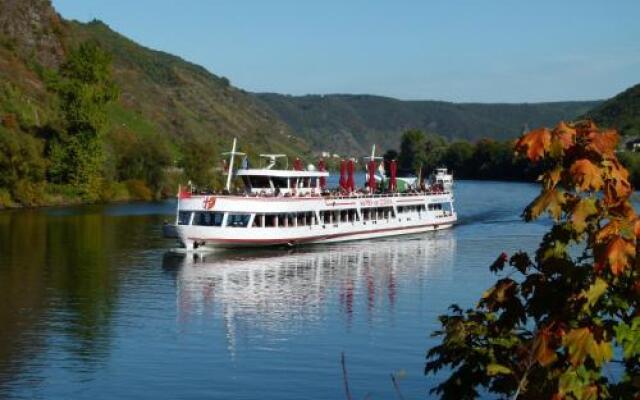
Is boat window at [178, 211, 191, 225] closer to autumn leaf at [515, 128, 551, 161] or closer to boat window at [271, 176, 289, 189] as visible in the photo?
boat window at [271, 176, 289, 189]

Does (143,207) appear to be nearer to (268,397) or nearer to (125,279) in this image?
(125,279)

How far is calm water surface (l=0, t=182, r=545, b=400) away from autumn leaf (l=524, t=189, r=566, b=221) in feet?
8.10

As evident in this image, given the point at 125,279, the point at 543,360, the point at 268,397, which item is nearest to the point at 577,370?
the point at 543,360

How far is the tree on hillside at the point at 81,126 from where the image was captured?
11469 centimetres

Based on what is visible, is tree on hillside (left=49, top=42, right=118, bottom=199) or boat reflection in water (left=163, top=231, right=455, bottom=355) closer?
boat reflection in water (left=163, top=231, right=455, bottom=355)

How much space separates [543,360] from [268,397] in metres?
17.5

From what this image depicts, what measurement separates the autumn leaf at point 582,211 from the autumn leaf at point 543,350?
4.47ft

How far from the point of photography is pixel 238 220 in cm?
6494

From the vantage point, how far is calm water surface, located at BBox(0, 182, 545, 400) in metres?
30.0

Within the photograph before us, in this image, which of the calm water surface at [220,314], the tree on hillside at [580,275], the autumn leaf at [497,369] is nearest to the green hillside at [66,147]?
the calm water surface at [220,314]

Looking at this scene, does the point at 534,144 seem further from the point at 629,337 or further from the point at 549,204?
the point at 629,337

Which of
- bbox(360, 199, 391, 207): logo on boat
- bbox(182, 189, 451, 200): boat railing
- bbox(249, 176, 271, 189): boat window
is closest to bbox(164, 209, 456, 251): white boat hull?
bbox(360, 199, 391, 207): logo on boat

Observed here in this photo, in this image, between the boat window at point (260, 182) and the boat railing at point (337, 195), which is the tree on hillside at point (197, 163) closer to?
the boat railing at point (337, 195)

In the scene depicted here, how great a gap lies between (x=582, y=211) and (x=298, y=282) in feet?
133
